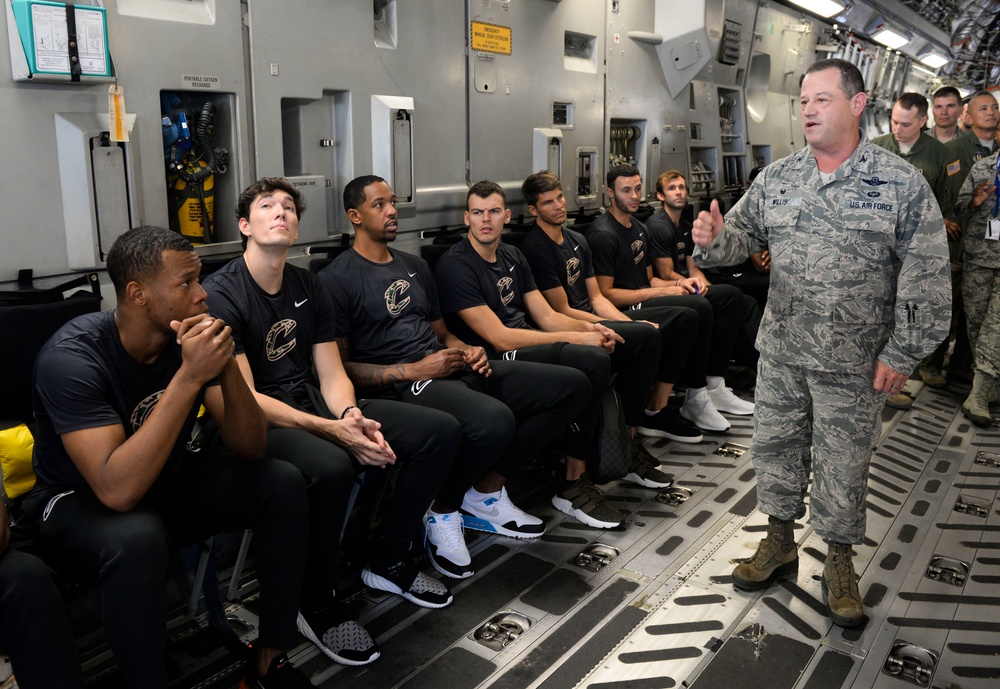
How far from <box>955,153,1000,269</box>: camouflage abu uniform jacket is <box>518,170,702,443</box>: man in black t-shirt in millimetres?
2220

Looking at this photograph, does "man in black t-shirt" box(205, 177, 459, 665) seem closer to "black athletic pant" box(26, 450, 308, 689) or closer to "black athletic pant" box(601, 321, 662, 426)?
"black athletic pant" box(26, 450, 308, 689)

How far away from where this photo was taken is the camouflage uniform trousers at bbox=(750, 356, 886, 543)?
9.53 ft

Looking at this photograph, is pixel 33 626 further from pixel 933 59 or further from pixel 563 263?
pixel 933 59

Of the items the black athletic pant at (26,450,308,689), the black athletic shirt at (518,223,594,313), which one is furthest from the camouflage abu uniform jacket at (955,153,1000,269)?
the black athletic pant at (26,450,308,689)

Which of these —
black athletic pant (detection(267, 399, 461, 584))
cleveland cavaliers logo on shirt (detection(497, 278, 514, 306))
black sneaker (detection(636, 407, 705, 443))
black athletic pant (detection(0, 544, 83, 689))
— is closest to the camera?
black athletic pant (detection(0, 544, 83, 689))

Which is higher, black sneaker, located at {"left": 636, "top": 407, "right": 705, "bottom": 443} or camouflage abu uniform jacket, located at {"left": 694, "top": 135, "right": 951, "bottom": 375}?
camouflage abu uniform jacket, located at {"left": 694, "top": 135, "right": 951, "bottom": 375}

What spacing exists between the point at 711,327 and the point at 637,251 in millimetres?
684

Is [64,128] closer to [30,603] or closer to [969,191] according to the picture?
[30,603]

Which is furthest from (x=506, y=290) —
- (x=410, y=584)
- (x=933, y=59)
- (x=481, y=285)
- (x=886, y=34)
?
(x=933, y=59)

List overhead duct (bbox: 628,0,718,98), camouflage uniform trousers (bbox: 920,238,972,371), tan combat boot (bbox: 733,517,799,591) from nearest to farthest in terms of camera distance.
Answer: tan combat boot (bbox: 733,517,799,591) < camouflage uniform trousers (bbox: 920,238,972,371) < overhead duct (bbox: 628,0,718,98)

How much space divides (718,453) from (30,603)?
3.59m

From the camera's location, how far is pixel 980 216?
531 cm

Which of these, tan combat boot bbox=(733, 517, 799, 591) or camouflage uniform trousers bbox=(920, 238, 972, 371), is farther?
camouflage uniform trousers bbox=(920, 238, 972, 371)

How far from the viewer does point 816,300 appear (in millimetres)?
2891
